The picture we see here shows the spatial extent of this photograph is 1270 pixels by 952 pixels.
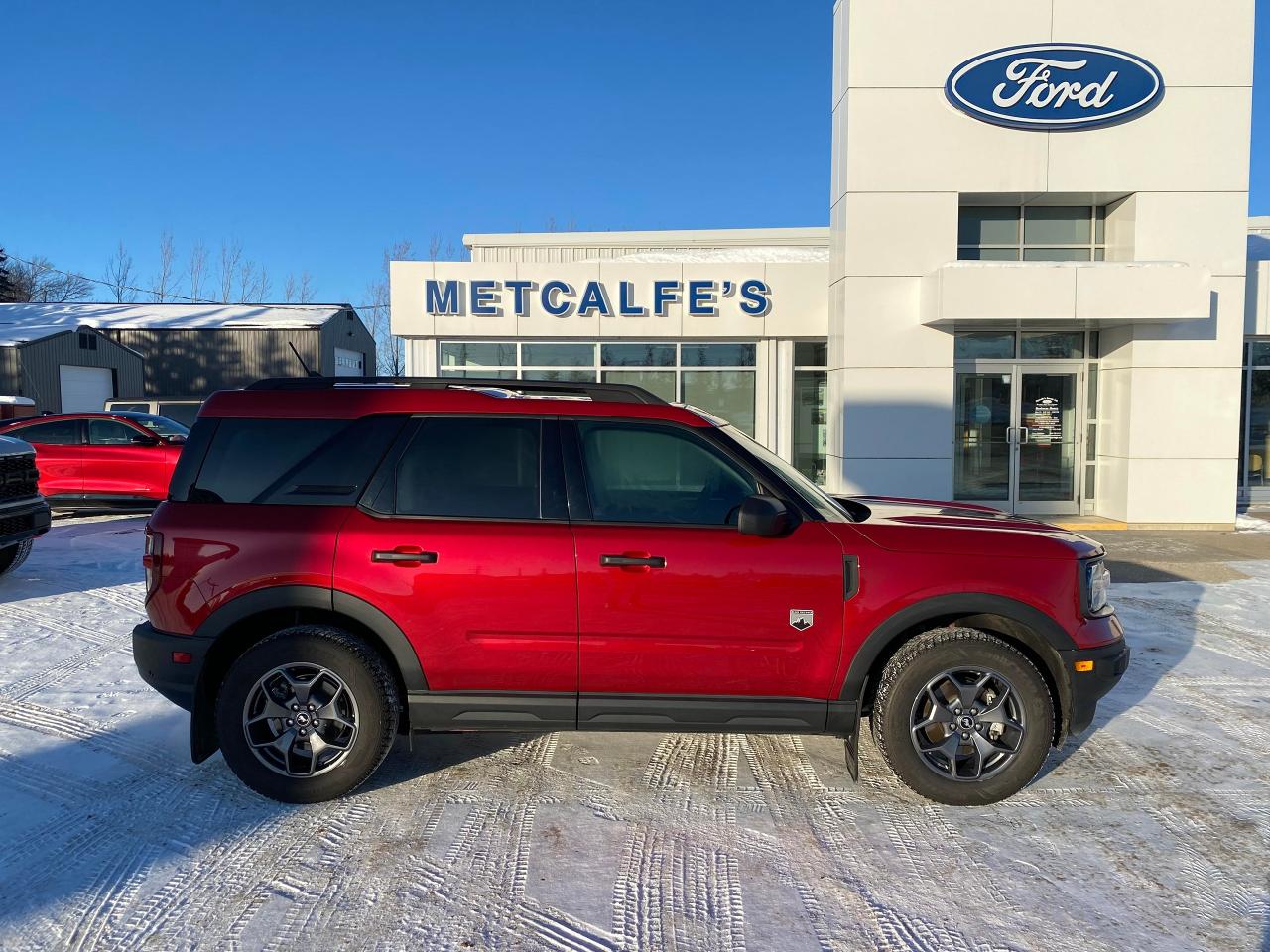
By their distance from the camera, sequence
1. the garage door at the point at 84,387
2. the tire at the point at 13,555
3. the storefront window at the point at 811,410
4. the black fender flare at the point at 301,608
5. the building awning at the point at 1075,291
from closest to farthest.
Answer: the black fender flare at the point at 301,608 < the tire at the point at 13,555 < the building awning at the point at 1075,291 < the storefront window at the point at 811,410 < the garage door at the point at 84,387

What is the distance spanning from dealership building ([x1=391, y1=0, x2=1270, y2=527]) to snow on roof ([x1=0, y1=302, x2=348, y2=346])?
2240 cm

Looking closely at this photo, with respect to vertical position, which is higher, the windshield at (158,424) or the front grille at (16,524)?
the windshield at (158,424)

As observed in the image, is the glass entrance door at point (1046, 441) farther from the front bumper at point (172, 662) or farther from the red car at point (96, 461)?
the red car at point (96, 461)

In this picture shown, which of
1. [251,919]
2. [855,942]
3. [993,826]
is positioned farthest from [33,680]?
[993,826]

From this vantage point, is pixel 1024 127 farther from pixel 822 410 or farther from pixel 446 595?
pixel 446 595

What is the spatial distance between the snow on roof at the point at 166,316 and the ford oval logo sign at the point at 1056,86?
26.9 metres

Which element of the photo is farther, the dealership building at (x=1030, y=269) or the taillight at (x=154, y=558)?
the dealership building at (x=1030, y=269)

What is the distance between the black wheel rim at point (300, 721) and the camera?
3.63m

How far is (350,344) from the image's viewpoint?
37.0 metres

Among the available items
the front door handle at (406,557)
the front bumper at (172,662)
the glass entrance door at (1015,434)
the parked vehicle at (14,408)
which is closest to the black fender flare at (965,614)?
the front door handle at (406,557)

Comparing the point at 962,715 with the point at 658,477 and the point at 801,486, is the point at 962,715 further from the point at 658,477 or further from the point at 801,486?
the point at 658,477

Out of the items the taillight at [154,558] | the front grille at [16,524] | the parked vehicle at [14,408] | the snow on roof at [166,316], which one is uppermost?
the snow on roof at [166,316]

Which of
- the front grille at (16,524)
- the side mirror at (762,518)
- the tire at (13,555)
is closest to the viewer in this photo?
the side mirror at (762,518)

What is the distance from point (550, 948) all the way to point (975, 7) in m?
12.4
